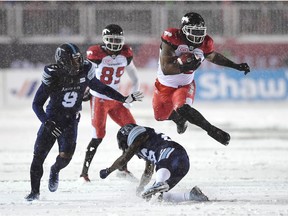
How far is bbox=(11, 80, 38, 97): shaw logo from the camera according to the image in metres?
20.9

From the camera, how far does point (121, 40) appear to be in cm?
1022

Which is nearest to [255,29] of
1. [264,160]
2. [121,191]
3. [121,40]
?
[264,160]

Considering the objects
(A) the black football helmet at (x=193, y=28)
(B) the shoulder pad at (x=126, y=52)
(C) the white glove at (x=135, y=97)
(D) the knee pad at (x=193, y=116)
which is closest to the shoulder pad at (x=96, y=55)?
(B) the shoulder pad at (x=126, y=52)

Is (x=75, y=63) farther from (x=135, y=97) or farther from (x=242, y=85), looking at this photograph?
(x=242, y=85)

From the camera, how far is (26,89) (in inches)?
826

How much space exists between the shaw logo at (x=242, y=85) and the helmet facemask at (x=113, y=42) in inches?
444

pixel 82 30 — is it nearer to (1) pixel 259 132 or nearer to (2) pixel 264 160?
(1) pixel 259 132

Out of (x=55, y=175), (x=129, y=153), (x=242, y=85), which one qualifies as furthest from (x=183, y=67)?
(x=242, y=85)

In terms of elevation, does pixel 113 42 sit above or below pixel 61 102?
above

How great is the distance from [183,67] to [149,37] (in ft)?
38.0

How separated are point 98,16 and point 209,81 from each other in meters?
3.53

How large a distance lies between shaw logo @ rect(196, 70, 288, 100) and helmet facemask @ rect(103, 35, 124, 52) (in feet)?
37.0

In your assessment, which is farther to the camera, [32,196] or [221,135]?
[221,135]

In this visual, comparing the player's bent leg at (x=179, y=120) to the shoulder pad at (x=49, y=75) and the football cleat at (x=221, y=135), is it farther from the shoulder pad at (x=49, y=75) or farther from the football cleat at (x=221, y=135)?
the shoulder pad at (x=49, y=75)
